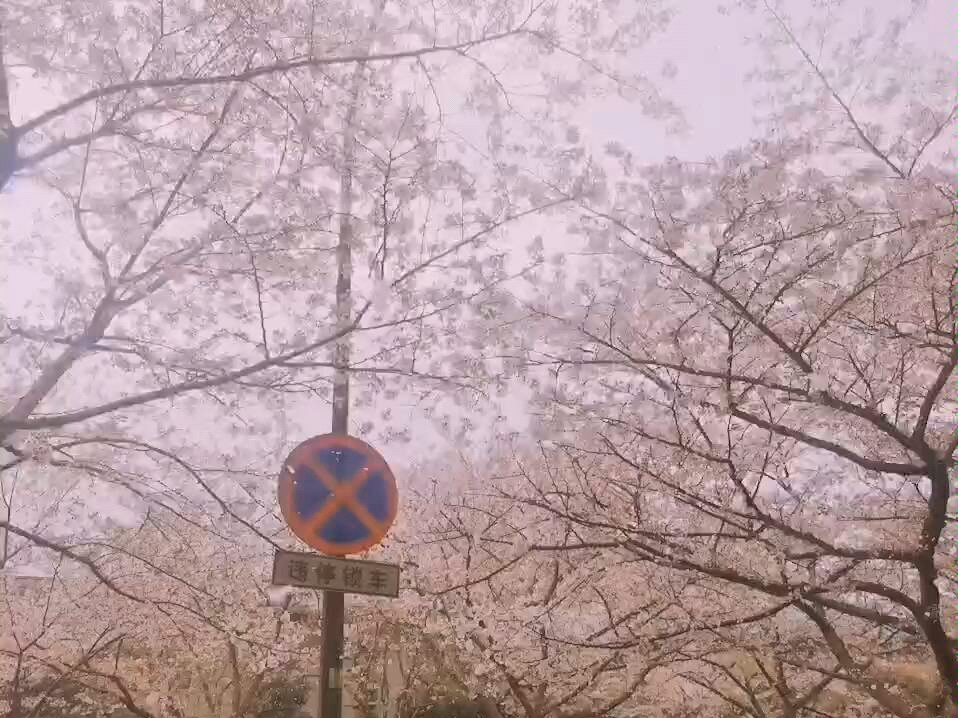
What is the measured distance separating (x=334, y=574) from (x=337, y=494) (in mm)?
392

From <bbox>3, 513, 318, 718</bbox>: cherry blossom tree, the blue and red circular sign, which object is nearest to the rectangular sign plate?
the blue and red circular sign

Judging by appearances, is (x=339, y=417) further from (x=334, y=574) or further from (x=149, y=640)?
(x=149, y=640)

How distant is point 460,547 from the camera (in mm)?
9695

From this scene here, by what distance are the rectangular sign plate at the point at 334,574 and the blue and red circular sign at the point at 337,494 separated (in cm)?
A: 7

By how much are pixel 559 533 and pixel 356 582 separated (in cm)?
409

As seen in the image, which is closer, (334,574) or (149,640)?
(334,574)

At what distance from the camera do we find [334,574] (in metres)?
3.37

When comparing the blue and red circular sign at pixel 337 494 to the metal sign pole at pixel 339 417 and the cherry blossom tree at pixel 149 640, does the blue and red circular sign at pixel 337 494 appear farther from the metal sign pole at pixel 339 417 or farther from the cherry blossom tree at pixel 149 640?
the cherry blossom tree at pixel 149 640

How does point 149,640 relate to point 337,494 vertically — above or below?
above

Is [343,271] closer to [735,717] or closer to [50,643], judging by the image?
[735,717]

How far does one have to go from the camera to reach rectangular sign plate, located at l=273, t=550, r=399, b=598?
128 inches

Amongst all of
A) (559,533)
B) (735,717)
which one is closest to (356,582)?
(559,533)

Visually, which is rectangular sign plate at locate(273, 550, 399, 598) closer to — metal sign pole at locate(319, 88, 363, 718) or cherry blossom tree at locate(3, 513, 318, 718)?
metal sign pole at locate(319, 88, 363, 718)

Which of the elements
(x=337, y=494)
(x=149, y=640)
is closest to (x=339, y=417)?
→ (x=337, y=494)
